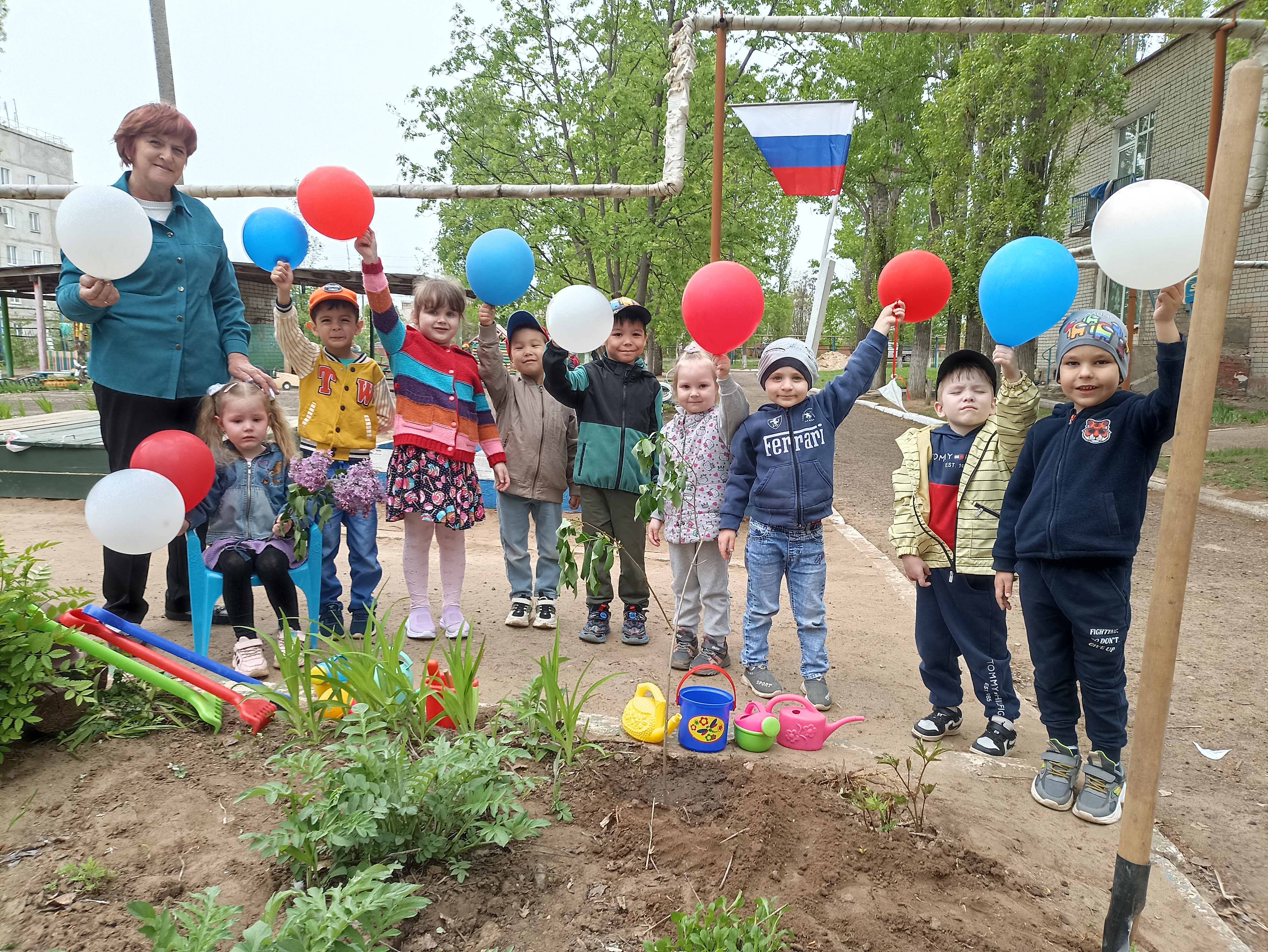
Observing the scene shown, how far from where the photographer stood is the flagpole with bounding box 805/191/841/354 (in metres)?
3.63

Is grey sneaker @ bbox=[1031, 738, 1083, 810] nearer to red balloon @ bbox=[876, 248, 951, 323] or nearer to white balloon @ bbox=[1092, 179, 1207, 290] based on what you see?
white balloon @ bbox=[1092, 179, 1207, 290]

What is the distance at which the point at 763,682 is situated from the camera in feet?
11.3

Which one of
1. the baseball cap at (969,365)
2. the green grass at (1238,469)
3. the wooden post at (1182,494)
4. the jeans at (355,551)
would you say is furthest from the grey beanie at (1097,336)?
the green grass at (1238,469)

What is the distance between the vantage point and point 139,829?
6.66 feet

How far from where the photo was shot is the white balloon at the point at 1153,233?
2.13 meters

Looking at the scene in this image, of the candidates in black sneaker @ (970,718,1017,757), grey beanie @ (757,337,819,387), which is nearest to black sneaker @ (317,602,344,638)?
grey beanie @ (757,337,819,387)

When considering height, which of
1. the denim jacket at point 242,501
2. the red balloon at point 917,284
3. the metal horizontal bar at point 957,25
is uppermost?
the metal horizontal bar at point 957,25

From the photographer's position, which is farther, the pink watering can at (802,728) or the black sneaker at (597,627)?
the black sneaker at (597,627)

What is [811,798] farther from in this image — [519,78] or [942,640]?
[519,78]

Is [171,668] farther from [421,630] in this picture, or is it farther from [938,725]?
[938,725]

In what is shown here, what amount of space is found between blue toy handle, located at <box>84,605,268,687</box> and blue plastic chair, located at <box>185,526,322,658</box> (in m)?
0.57

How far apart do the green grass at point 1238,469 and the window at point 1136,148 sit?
32.4ft

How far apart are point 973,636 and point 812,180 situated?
2483mm

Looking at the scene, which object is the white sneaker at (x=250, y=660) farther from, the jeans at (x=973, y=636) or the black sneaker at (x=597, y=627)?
the jeans at (x=973, y=636)
